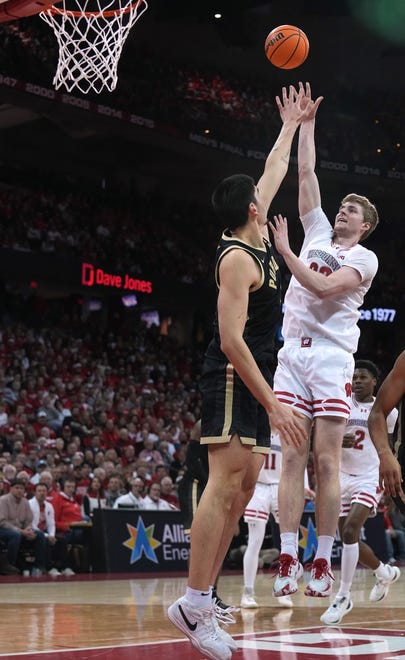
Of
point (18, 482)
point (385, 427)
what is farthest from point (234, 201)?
point (18, 482)

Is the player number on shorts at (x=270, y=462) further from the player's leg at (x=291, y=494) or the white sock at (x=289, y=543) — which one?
the white sock at (x=289, y=543)

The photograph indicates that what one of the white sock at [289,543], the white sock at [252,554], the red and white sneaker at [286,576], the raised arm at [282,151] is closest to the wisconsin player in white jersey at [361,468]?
the white sock at [252,554]

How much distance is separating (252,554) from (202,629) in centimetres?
490

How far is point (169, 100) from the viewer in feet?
94.0

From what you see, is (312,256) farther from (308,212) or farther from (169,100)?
(169,100)

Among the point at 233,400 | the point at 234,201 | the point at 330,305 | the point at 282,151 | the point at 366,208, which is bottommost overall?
the point at 233,400

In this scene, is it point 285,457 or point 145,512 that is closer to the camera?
point 285,457

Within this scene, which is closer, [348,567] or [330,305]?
[330,305]

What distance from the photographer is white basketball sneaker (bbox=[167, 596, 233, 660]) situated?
15.7 feet

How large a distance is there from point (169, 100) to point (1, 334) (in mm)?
10127

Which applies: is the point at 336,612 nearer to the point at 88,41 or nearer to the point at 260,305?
the point at 260,305

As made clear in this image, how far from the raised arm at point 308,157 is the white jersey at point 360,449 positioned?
99.7 inches

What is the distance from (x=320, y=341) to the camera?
6.73 metres

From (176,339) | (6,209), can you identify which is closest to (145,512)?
(6,209)
